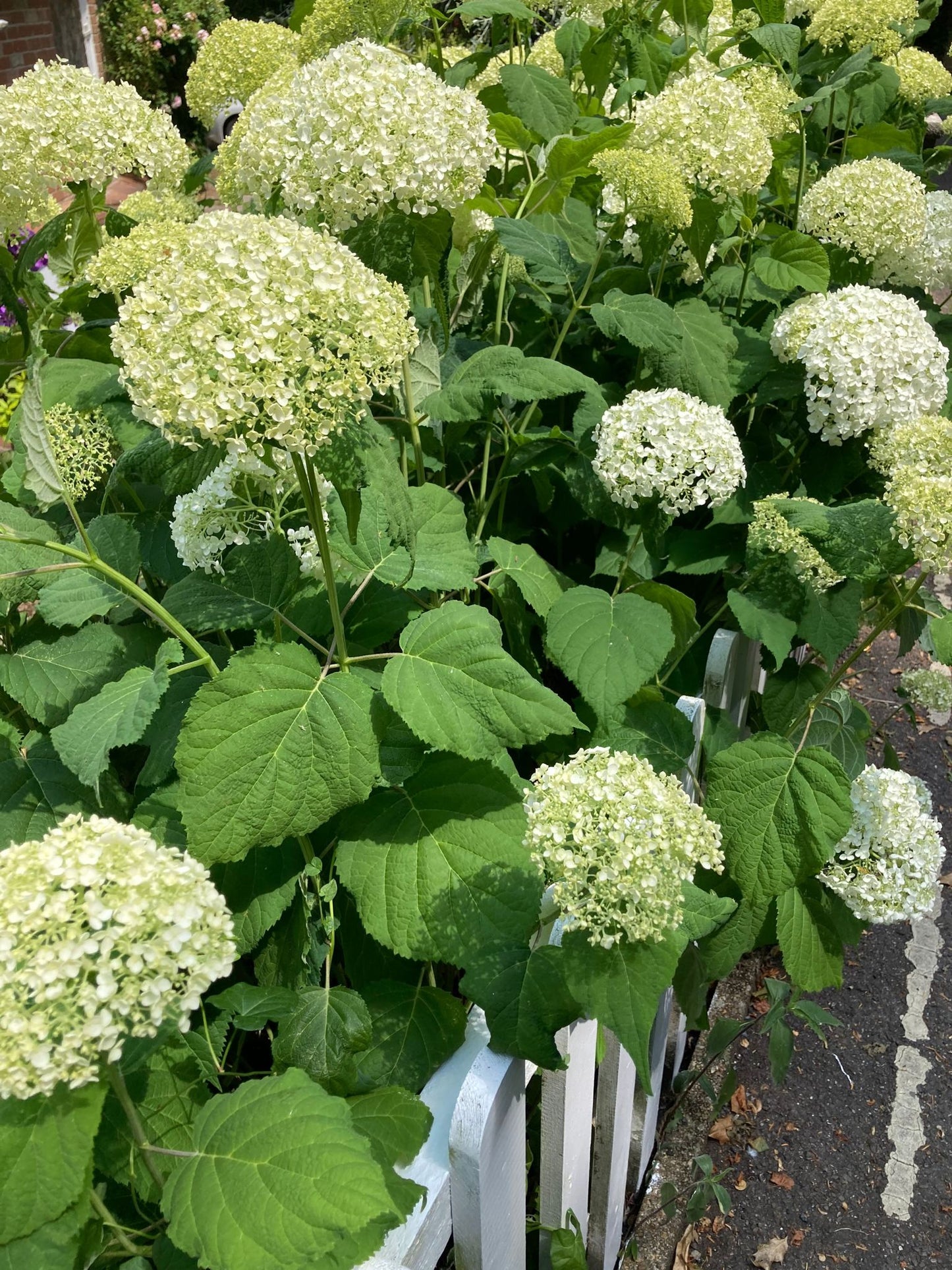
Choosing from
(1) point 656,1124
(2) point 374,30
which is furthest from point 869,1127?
(2) point 374,30

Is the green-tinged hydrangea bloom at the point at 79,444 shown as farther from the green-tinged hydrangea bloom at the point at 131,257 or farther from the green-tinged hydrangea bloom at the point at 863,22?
the green-tinged hydrangea bloom at the point at 863,22

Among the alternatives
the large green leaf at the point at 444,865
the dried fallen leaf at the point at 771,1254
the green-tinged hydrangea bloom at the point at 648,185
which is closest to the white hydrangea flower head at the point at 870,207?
the green-tinged hydrangea bloom at the point at 648,185

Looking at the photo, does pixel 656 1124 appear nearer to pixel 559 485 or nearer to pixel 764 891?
pixel 764 891

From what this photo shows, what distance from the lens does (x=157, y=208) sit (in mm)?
2229

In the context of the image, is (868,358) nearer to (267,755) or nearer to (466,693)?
(466,693)

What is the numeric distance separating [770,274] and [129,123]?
1490 mm

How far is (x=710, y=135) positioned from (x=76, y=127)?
136cm

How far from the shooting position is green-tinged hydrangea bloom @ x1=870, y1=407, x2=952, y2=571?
161 cm

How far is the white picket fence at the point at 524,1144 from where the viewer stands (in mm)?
1269

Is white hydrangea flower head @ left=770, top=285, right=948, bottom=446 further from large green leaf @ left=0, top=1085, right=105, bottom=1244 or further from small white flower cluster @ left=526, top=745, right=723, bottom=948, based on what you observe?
large green leaf @ left=0, top=1085, right=105, bottom=1244

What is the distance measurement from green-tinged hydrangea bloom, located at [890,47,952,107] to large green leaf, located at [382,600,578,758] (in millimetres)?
2972

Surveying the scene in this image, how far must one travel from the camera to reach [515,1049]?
1.32 metres

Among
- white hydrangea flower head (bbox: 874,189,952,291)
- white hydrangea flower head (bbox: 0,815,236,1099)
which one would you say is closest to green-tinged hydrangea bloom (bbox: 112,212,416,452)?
white hydrangea flower head (bbox: 0,815,236,1099)

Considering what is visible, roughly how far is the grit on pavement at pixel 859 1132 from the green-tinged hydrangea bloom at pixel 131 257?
2509mm
